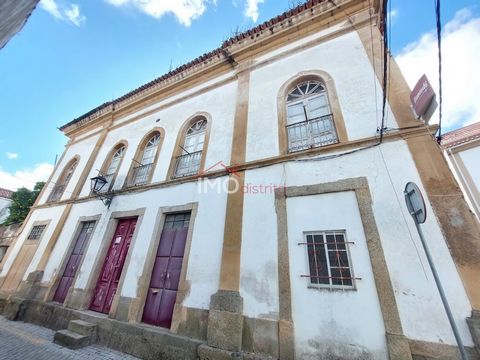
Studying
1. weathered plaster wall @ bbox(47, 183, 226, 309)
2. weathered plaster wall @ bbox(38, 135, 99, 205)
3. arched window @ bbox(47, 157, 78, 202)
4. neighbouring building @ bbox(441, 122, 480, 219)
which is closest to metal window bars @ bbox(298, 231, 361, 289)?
weathered plaster wall @ bbox(47, 183, 226, 309)

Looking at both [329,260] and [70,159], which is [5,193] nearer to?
[70,159]

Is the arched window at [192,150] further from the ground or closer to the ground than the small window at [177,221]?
further from the ground

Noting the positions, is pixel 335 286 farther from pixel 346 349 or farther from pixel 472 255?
pixel 472 255

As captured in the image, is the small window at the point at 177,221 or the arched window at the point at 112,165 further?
the arched window at the point at 112,165

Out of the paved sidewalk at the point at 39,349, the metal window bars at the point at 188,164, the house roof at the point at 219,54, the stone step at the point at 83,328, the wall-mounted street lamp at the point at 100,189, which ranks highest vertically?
the house roof at the point at 219,54

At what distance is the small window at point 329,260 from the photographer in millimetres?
3361

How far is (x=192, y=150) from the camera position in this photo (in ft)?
22.0

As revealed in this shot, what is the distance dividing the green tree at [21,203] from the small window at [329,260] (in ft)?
67.3

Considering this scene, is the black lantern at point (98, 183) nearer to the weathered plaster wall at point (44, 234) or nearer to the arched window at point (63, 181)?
the weathered plaster wall at point (44, 234)

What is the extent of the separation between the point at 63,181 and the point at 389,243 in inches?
497

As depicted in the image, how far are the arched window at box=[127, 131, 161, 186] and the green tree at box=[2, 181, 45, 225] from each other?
14.5 meters

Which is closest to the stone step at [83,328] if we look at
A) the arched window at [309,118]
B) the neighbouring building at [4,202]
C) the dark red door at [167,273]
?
the dark red door at [167,273]

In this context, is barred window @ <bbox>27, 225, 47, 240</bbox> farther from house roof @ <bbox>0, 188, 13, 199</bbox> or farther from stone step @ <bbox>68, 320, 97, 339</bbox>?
house roof @ <bbox>0, 188, 13, 199</bbox>

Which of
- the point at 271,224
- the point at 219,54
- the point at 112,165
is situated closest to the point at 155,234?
the point at 271,224
